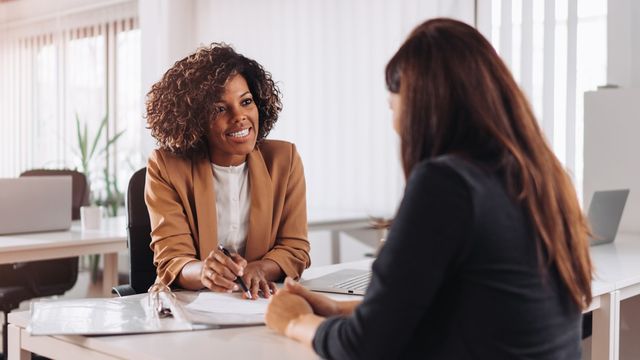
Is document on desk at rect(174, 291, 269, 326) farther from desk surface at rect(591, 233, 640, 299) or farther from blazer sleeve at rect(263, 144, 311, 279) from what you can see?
desk surface at rect(591, 233, 640, 299)

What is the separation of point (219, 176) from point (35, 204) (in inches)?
56.6

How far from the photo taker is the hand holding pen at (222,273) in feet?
5.34

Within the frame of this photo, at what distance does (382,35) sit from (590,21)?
1239mm

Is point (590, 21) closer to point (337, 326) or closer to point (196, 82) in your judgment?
point (196, 82)

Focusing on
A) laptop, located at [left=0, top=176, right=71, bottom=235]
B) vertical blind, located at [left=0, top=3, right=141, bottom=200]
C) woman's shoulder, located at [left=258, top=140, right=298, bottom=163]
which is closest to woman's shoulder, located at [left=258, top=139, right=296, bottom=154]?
woman's shoulder, located at [left=258, top=140, right=298, bottom=163]

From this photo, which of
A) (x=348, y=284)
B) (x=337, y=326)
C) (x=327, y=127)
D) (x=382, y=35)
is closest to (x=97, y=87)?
(x=327, y=127)

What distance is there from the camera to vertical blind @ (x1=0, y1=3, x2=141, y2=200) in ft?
18.8

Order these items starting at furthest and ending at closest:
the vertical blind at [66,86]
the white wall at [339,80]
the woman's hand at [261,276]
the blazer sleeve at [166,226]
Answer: the vertical blind at [66,86] → the white wall at [339,80] → the blazer sleeve at [166,226] → the woman's hand at [261,276]

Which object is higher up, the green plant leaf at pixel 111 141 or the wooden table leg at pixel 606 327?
the green plant leaf at pixel 111 141

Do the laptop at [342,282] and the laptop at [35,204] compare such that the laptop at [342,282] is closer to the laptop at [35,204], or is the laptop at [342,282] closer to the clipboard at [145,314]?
the clipboard at [145,314]

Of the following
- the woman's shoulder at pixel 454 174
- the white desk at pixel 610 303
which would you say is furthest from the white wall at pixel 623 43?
the woman's shoulder at pixel 454 174

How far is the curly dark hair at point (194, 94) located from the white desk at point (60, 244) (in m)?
1.02

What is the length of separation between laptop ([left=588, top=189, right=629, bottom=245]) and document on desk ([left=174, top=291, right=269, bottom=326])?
4.69ft

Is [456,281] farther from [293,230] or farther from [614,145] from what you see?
[614,145]
